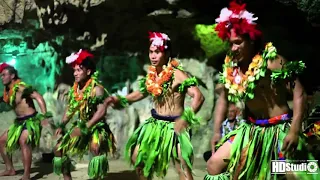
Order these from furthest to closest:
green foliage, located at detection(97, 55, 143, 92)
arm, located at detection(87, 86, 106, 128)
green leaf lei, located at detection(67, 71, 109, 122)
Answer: green foliage, located at detection(97, 55, 143, 92) → green leaf lei, located at detection(67, 71, 109, 122) → arm, located at detection(87, 86, 106, 128)

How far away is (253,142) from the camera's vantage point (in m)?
3.05

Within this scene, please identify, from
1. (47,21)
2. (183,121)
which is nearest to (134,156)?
(183,121)

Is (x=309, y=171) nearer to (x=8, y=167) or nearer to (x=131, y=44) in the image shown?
(x=8, y=167)

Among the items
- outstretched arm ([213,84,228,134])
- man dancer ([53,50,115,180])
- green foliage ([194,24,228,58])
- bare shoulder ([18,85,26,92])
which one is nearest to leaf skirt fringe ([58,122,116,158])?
man dancer ([53,50,115,180])

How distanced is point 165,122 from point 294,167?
4.42 feet

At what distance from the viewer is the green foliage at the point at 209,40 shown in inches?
297

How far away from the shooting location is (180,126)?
12.5 ft

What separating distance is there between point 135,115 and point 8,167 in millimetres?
2603

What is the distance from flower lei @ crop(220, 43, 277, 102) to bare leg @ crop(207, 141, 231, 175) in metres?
0.39

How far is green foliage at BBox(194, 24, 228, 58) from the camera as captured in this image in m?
7.54

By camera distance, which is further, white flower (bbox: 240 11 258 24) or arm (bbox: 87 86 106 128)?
arm (bbox: 87 86 106 128)

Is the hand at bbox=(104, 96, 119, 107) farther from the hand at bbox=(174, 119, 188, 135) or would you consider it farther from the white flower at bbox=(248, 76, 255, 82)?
the white flower at bbox=(248, 76, 255, 82)

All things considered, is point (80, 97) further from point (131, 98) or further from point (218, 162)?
point (218, 162)

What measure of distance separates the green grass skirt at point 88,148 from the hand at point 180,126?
1.09 metres
